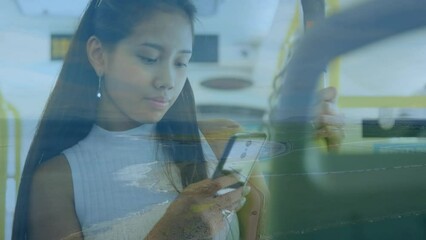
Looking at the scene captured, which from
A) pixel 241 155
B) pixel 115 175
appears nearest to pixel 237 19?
pixel 241 155

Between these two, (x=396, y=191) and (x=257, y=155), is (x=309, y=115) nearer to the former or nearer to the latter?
(x=257, y=155)

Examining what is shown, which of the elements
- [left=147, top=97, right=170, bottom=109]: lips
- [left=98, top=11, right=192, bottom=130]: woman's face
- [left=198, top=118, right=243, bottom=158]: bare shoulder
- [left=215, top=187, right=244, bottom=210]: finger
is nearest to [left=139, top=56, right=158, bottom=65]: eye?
[left=98, top=11, right=192, bottom=130]: woman's face

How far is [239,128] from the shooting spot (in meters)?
2.36

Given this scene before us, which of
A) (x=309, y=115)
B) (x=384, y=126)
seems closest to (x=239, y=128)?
(x=309, y=115)

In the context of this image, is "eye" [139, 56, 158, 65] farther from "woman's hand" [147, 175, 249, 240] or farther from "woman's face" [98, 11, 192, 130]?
"woman's hand" [147, 175, 249, 240]

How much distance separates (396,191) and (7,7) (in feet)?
5.21

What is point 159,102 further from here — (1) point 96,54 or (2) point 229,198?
(2) point 229,198

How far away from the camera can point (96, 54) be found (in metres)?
2.31

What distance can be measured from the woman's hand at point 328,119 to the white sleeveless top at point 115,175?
41 centimetres

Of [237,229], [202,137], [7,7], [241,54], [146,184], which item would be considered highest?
[7,7]

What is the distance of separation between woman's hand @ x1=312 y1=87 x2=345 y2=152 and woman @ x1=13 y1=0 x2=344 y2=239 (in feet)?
1.28

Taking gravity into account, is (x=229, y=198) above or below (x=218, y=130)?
below

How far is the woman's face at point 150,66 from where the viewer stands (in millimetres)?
2299

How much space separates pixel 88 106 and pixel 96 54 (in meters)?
0.19
